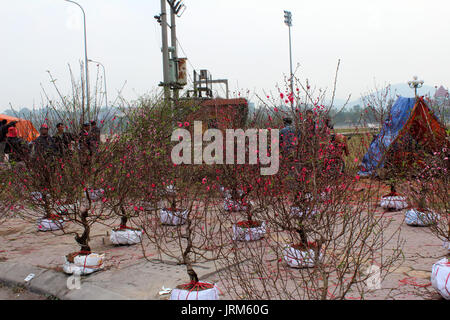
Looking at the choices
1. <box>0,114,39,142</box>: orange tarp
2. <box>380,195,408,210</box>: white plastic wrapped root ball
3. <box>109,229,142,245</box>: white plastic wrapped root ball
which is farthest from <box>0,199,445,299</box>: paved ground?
<box>0,114,39,142</box>: orange tarp

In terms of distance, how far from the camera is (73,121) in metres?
6.18

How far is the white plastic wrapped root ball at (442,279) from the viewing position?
4035 millimetres

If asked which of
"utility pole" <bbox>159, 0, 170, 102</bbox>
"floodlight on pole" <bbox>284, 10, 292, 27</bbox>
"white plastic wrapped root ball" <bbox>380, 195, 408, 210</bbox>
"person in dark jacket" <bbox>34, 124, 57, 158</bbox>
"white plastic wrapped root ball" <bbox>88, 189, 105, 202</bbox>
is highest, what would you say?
"floodlight on pole" <bbox>284, 10, 292, 27</bbox>

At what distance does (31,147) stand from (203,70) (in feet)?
36.6

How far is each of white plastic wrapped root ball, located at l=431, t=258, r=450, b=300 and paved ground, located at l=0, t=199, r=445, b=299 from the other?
7.1 inches

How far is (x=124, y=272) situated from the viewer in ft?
18.1

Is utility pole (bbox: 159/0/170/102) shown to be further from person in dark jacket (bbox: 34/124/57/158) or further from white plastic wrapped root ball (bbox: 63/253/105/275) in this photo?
white plastic wrapped root ball (bbox: 63/253/105/275)

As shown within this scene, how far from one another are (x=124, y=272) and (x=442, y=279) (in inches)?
147

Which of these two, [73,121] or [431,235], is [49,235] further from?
[431,235]

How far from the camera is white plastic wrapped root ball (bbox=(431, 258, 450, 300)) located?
13.2 feet

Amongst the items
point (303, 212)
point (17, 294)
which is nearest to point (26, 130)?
point (17, 294)

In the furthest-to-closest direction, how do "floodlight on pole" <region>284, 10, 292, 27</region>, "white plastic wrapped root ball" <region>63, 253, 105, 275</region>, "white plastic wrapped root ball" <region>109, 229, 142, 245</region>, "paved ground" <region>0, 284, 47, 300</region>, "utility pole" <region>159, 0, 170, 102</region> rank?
1. "floodlight on pole" <region>284, 10, 292, 27</region>
2. "utility pole" <region>159, 0, 170, 102</region>
3. "white plastic wrapped root ball" <region>109, 229, 142, 245</region>
4. "white plastic wrapped root ball" <region>63, 253, 105, 275</region>
5. "paved ground" <region>0, 284, 47, 300</region>

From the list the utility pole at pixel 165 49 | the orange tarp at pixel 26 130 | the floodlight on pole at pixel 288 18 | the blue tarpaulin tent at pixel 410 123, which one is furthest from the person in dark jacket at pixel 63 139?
the floodlight on pole at pixel 288 18

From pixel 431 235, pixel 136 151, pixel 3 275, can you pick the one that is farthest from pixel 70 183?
pixel 431 235
